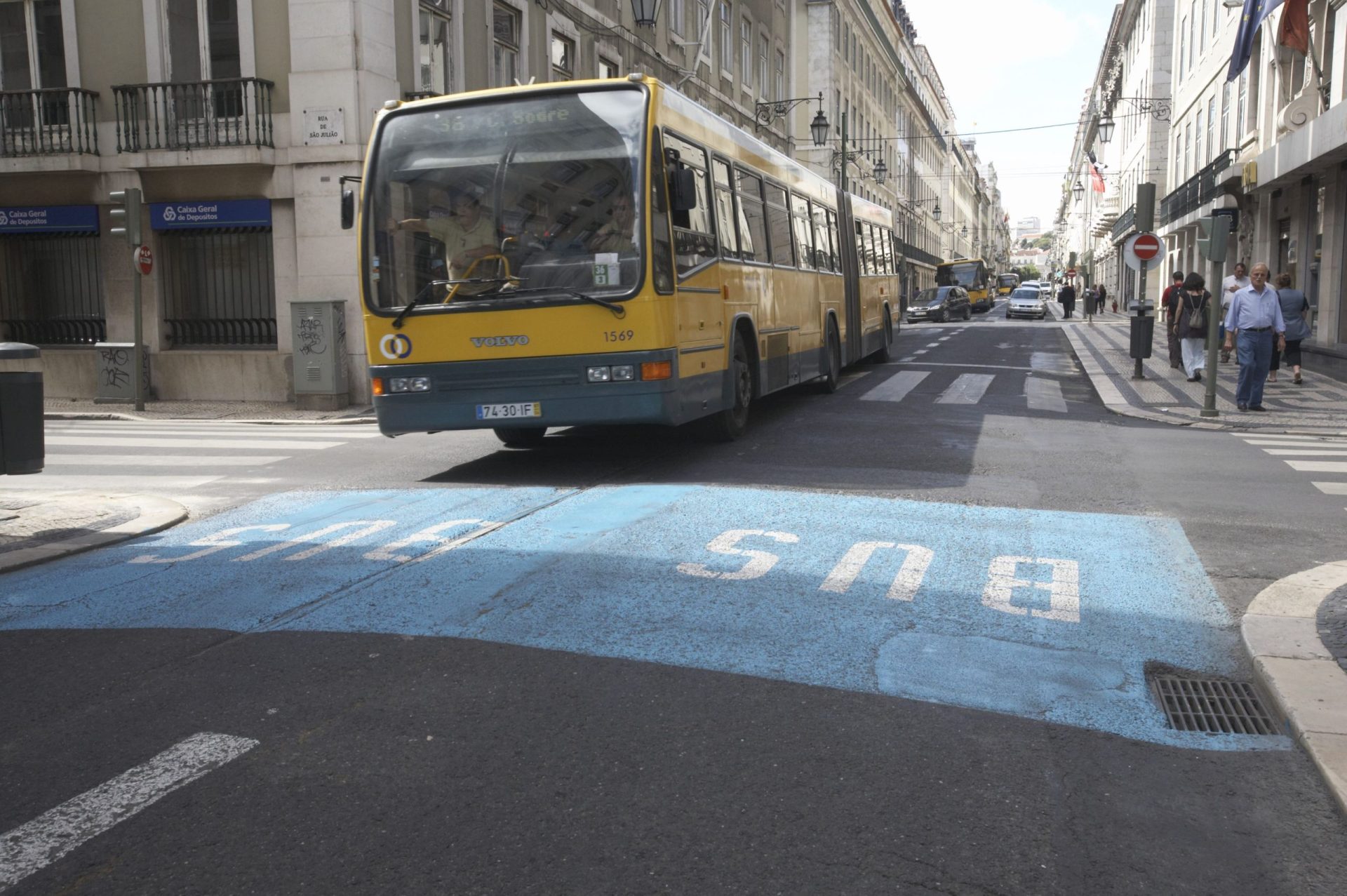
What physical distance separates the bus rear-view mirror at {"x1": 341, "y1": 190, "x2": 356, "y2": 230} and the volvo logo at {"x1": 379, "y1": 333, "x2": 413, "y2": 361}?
1.36 metres

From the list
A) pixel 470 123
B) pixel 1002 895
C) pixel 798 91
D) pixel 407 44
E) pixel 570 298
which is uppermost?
pixel 798 91

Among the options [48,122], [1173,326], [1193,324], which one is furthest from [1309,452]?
[48,122]

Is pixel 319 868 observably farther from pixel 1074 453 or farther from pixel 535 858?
pixel 1074 453

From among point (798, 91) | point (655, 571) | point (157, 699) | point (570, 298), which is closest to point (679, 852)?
point (157, 699)

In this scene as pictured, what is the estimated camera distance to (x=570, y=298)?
9.34 meters

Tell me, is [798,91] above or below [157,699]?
above

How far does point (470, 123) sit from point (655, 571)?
5.07m

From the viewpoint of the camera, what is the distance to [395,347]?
32.1 ft

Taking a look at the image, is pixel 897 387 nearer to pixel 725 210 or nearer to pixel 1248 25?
pixel 725 210

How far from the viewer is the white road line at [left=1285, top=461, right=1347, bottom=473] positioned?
1002 centimetres

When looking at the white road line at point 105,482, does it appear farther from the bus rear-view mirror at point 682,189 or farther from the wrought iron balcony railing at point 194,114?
the wrought iron balcony railing at point 194,114

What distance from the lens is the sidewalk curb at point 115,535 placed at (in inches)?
275

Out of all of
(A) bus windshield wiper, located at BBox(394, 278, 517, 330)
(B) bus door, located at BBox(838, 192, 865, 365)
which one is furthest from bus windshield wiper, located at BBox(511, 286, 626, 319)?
(B) bus door, located at BBox(838, 192, 865, 365)

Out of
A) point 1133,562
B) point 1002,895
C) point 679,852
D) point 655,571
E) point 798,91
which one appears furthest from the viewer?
point 798,91
